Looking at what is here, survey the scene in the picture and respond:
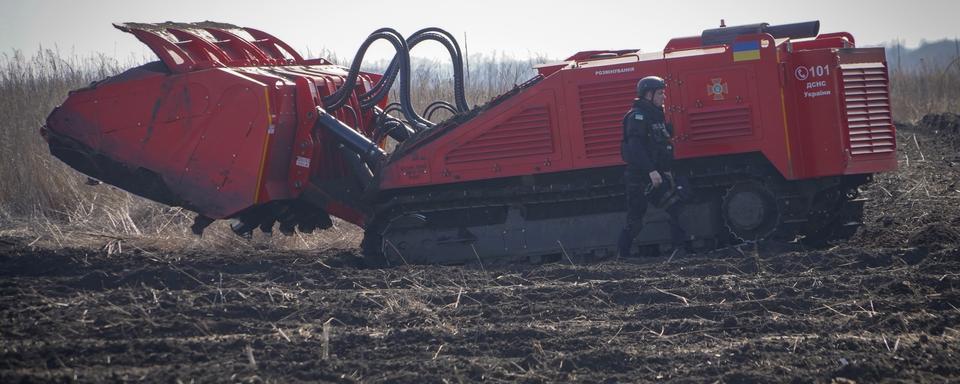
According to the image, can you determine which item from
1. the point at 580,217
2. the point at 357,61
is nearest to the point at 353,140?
the point at 357,61

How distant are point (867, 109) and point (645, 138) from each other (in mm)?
2000

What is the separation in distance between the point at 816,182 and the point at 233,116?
5.05 metres

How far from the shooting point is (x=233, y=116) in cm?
903

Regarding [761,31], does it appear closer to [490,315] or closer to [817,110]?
[817,110]

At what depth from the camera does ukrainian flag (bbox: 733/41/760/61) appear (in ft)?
28.6

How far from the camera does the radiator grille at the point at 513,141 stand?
357 inches

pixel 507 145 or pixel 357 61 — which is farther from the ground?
pixel 357 61

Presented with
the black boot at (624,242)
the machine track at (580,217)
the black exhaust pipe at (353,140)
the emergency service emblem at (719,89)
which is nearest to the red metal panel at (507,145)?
the machine track at (580,217)

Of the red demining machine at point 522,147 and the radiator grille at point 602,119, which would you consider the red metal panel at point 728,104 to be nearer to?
the red demining machine at point 522,147

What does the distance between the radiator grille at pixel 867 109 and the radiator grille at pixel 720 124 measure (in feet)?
2.76

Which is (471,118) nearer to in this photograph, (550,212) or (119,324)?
(550,212)

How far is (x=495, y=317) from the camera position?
22.0ft

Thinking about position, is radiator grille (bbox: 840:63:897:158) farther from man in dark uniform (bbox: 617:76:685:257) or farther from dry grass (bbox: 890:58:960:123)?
dry grass (bbox: 890:58:960:123)

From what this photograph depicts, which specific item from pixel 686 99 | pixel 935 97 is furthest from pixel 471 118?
pixel 935 97
